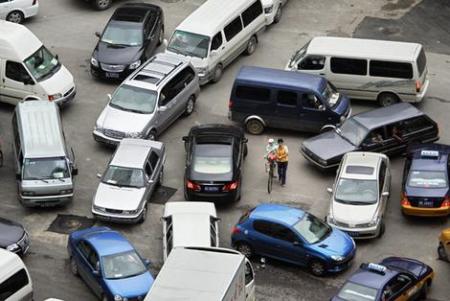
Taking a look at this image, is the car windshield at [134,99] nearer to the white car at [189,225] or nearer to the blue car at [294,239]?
the white car at [189,225]

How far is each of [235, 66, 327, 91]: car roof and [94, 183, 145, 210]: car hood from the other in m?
6.24

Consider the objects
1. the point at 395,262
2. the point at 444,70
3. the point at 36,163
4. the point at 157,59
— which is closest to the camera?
the point at 395,262

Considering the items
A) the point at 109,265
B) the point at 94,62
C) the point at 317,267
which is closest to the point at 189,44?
the point at 94,62

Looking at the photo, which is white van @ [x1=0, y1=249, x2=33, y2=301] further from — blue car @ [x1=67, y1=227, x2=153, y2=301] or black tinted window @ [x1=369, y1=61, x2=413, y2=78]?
black tinted window @ [x1=369, y1=61, x2=413, y2=78]

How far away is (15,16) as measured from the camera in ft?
139

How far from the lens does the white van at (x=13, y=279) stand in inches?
1080

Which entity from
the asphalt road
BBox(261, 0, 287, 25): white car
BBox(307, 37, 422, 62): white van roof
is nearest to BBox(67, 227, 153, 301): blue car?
the asphalt road

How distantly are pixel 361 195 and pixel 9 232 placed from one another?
999 cm

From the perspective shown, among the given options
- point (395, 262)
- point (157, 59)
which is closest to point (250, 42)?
point (157, 59)

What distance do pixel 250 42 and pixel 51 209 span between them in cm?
1178

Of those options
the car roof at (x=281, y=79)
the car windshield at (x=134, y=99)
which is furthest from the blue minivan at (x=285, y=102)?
the car windshield at (x=134, y=99)

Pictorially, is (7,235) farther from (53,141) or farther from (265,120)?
(265,120)

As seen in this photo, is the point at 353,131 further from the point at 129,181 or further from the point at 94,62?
the point at 94,62

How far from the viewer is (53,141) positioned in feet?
109
